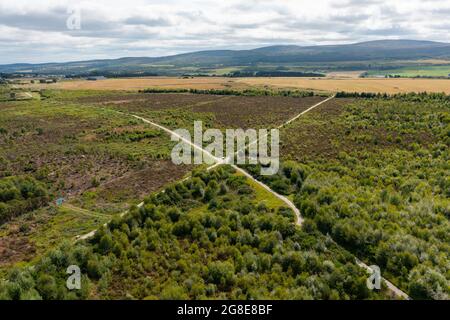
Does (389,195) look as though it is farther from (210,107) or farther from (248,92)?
(248,92)

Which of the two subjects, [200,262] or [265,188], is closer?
[200,262]

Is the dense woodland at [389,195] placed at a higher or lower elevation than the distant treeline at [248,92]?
lower

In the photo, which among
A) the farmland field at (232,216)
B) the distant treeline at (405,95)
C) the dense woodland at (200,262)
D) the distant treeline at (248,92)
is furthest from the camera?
the distant treeline at (248,92)

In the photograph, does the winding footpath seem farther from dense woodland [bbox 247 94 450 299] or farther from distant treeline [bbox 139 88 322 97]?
distant treeline [bbox 139 88 322 97]

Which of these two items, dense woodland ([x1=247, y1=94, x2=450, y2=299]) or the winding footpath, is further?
dense woodland ([x1=247, y1=94, x2=450, y2=299])

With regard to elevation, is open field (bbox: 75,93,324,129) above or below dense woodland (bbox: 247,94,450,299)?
above

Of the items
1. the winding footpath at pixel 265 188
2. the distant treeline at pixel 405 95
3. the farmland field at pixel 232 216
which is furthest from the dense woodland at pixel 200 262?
the distant treeline at pixel 405 95

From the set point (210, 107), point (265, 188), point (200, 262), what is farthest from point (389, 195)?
point (210, 107)

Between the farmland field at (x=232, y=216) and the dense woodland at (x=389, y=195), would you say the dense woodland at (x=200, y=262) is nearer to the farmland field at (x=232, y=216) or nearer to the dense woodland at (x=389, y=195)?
the farmland field at (x=232, y=216)

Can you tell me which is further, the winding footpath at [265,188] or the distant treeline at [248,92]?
the distant treeline at [248,92]

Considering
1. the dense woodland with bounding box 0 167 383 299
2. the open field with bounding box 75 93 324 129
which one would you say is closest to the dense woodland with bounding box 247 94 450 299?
the dense woodland with bounding box 0 167 383 299

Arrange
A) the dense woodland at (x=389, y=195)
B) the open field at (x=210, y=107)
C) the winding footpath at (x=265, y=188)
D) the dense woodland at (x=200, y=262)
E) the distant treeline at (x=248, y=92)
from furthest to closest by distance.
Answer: the distant treeline at (x=248, y=92) → the open field at (x=210, y=107) → the dense woodland at (x=389, y=195) → the winding footpath at (x=265, y=188) → the dense woodland at (x=200, y=262)
